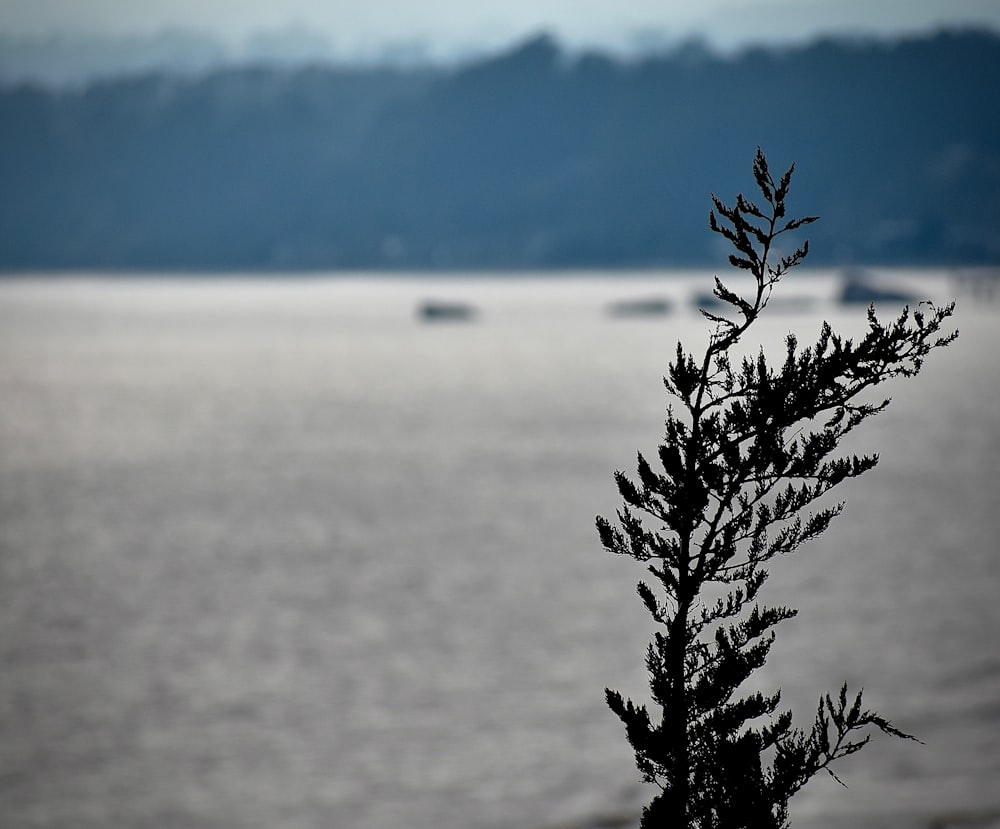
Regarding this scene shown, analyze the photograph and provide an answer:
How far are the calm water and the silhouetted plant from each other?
958 centimetres

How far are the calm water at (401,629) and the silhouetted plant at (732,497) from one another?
9.58 meters

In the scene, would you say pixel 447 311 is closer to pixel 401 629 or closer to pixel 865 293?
pixel 865 293

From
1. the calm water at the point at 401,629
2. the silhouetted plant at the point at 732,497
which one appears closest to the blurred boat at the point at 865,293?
the calm water at the point at 401,629

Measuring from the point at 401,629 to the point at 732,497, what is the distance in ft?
79.2

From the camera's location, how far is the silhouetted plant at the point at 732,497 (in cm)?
418

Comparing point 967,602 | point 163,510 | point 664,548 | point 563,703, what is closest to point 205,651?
point 563,703

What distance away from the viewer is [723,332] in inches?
167

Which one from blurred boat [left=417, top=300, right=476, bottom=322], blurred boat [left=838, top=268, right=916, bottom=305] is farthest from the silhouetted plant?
blurred boat [left=417, top=300, right=476, bottom=322]

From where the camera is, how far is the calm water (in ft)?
60.1

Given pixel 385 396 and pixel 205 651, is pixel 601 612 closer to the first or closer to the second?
pixel 205 651

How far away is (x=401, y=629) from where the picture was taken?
27.9 m

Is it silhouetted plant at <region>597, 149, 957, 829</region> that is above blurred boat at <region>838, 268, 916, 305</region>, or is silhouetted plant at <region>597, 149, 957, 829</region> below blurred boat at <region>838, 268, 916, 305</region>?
below

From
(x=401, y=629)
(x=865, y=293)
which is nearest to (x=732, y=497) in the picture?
(x=401, y=629)

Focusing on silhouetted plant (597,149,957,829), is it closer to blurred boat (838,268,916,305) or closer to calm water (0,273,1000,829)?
calm water (0,273,1000,829)
